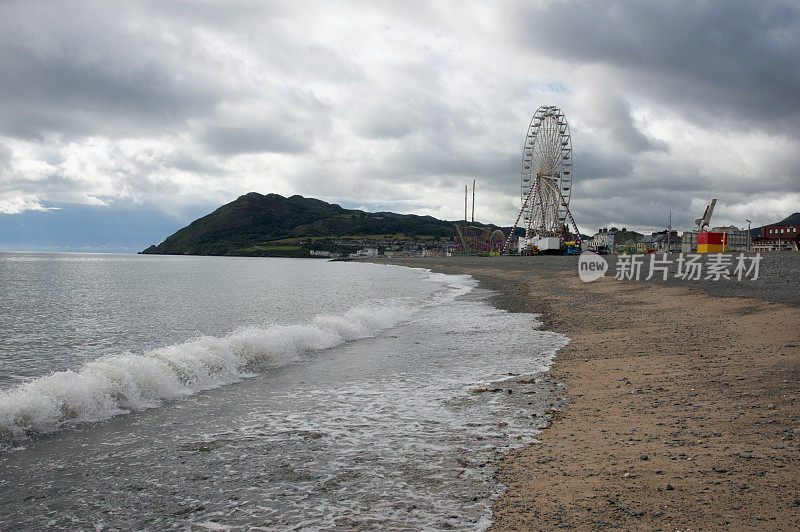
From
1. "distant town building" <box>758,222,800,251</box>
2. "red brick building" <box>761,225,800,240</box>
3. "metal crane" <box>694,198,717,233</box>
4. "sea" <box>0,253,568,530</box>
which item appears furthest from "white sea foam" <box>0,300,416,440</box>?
"red brick building" <box>761,225,800,240</box>

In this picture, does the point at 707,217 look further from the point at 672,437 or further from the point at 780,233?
the point at 780,233

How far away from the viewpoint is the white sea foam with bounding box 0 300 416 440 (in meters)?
7.45

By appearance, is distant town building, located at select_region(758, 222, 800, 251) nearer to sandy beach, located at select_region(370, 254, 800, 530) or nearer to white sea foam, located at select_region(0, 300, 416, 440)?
sandy beach, located at select_region(370, 254, 800, 530)

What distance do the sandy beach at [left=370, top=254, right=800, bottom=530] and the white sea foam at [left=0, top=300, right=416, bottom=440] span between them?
6.69 m

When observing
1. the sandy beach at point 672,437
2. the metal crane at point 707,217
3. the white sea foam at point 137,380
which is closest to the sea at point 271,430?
the white sea foam at point 137,380

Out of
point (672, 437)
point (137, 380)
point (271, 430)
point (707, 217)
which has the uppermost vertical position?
point (707, 217)

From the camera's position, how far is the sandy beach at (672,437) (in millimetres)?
4160

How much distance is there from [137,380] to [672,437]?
8882 millimetres

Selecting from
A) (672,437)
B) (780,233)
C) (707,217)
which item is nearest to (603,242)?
(780,233)

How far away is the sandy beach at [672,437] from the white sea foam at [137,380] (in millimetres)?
6687

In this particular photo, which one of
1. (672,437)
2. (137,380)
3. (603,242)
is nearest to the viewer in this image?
(672,437)

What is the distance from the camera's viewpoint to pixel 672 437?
5895 millimetres

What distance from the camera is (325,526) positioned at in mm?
4316

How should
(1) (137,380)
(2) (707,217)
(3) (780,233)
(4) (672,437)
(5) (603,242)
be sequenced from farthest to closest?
(5) (603,242) < (3) (780,233) < (2) (707,217) < (1) (137,380) < (4) (672,437)
